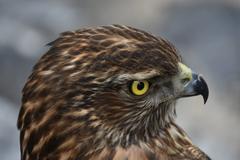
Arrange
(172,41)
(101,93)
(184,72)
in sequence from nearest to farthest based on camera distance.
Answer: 1. (101,93)
2. (184,72)
3. (172,41)

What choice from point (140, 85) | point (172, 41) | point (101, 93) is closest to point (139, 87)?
point (140, 85)

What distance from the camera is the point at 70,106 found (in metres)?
5.66

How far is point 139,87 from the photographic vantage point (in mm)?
5691

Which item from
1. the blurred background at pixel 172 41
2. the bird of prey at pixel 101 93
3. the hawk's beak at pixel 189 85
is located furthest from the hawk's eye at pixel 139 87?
the blurred background at pixel 172 41

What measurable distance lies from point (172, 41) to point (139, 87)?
528cm

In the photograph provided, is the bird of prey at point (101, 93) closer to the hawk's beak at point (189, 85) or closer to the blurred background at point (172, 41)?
the hawk's beak at point (189, 85)

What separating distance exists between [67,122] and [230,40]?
5.42 metres

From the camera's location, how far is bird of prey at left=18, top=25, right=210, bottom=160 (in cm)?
561

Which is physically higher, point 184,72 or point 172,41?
point 172,41

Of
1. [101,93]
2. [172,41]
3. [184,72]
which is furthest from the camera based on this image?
[172,41]

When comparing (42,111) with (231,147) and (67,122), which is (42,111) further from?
(231,147)

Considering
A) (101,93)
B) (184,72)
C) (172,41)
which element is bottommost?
(101,93)

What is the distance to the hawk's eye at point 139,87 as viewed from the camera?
18.5ft

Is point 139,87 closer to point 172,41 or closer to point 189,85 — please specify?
point 189,85
